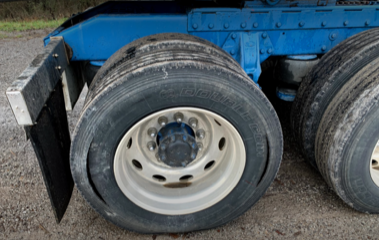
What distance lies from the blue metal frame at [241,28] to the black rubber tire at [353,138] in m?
0.60

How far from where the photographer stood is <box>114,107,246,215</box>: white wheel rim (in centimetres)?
204

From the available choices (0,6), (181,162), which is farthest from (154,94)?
(0,6)

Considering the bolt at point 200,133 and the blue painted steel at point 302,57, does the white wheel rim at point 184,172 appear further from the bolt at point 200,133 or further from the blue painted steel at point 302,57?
the blue painted steel at point 302,57

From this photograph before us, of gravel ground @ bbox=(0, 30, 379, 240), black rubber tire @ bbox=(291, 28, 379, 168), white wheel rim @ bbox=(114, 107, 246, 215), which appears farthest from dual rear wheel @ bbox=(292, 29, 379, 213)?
white wheel rim @ bbox=(114, 107, 246, 215)

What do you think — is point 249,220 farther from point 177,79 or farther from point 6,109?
point 6,109

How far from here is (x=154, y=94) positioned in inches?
68.9

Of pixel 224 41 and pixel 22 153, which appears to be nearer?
pixel 224 41

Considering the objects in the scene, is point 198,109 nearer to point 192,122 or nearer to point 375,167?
point 192,122

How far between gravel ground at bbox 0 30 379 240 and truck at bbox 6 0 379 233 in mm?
168

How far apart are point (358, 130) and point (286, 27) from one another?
0.99 metres

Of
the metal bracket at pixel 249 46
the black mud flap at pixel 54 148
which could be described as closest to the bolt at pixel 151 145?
the black mud flap at pixel 54 148

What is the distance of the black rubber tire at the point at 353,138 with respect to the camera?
200cm

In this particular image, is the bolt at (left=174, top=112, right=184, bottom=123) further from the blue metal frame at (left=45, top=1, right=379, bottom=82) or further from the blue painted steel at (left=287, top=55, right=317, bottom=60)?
the blue painted steel at (left=287, top=55, right=317, bottom=60)

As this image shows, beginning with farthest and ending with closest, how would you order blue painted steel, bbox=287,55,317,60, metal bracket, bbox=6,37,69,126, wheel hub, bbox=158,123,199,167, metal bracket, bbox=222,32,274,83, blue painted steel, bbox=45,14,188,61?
blue painted steel, bbox=287,55,317,60 → metal bracket, bbox=222,32,274,83 → blue painted steel, bbox=45,14,188,61 → wheel hub, bbox=158,123,199,167 → metal bracket, bbox=6,37,69,126
